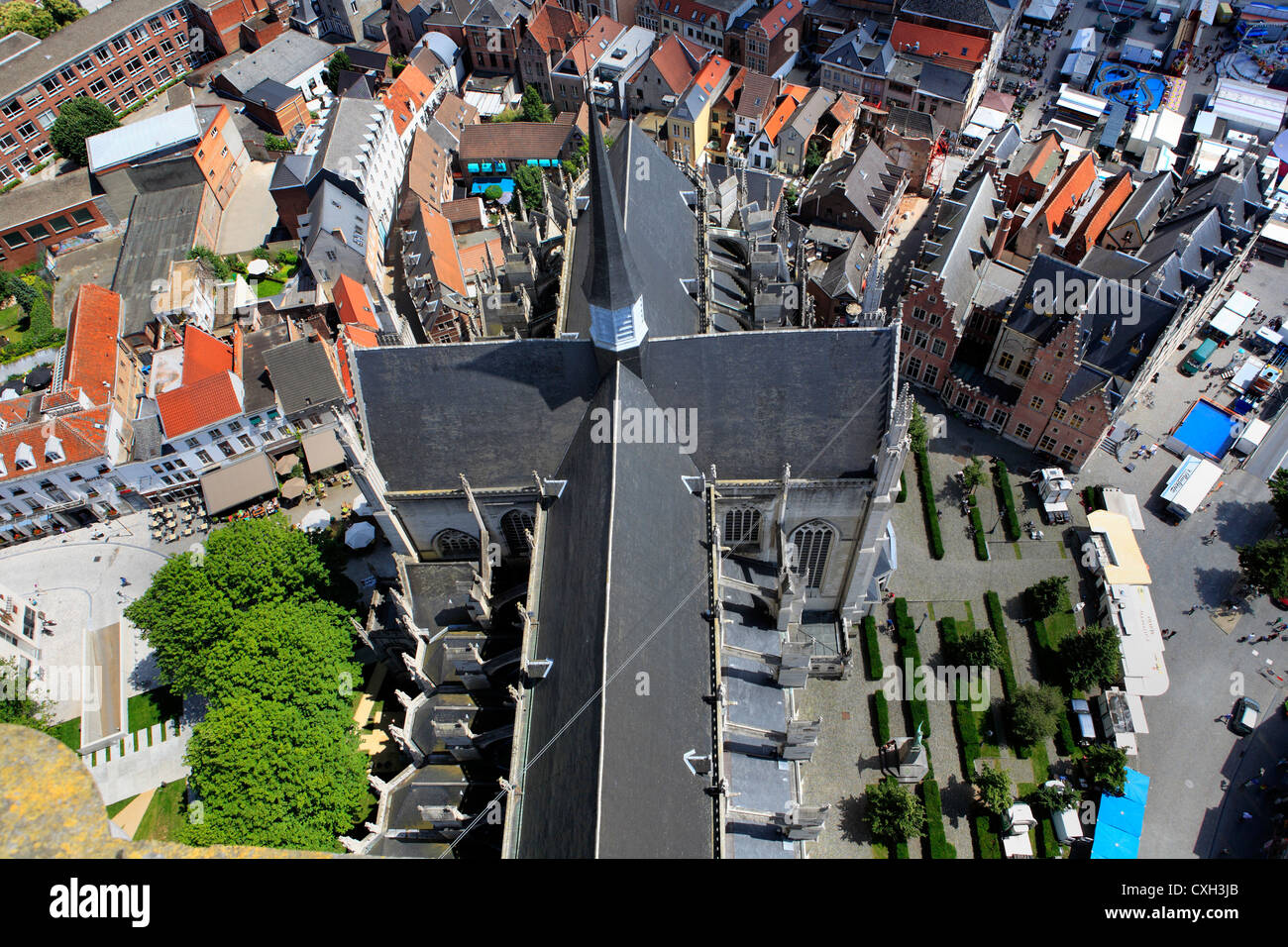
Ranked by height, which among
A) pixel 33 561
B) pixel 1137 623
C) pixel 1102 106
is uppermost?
pixel 1102 106

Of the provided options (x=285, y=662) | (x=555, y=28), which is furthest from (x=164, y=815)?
(x=555, y=28)

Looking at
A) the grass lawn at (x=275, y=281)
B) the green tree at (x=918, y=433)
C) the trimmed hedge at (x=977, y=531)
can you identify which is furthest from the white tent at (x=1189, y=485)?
the grass lawn at (x=275, y=281)

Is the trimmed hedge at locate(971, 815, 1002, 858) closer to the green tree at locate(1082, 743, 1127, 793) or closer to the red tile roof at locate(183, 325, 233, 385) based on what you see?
the green tree at locate(1082, 743, 1127, 793)

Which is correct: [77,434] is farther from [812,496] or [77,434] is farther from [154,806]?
[812,496]

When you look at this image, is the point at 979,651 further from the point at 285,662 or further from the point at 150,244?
the point at 150,244

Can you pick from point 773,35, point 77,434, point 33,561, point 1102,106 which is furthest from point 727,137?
point 33,561

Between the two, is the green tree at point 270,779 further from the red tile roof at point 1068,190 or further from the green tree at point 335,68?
the green tree at point 335,68
